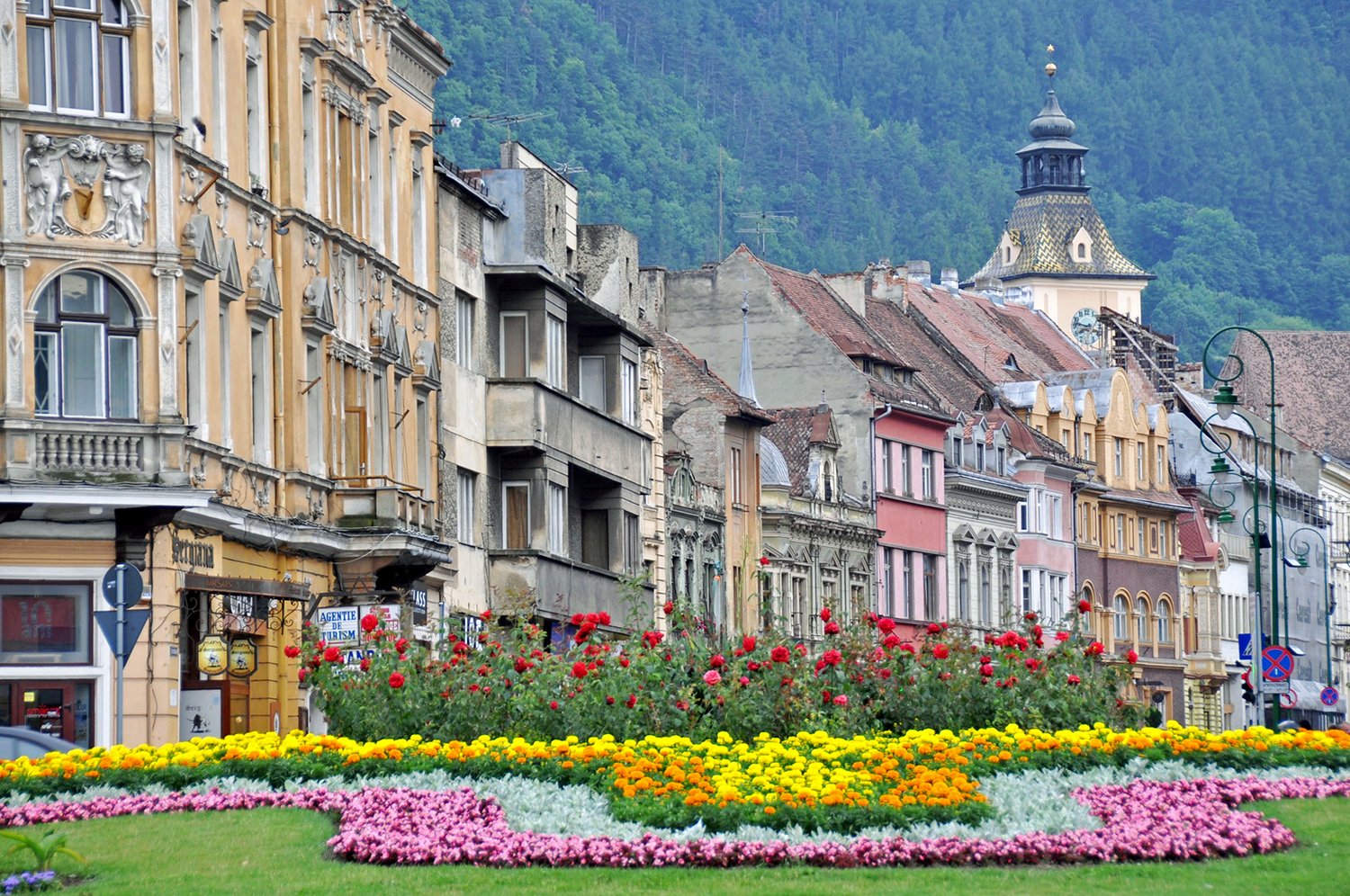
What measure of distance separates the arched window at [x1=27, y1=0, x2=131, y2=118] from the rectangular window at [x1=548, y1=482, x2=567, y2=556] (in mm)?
21106

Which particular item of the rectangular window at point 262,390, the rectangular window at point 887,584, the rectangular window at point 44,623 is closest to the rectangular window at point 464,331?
the rectangular window at point 262,390

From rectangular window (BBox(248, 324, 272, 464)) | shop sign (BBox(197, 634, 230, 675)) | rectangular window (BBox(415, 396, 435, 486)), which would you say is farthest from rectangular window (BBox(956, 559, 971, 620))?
shop sign (BBox(197, 634, 230, 675))

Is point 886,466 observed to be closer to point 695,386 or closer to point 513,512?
point 695,386

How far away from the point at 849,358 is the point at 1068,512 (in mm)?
18863

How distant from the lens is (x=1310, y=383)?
162250mm

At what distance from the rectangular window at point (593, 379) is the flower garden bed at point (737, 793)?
35.8 meters

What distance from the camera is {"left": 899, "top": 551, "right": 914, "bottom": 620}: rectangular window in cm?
8975

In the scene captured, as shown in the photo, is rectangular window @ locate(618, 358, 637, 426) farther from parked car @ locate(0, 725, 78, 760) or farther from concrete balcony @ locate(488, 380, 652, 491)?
parked car @ locate(0, 725, 78, 760)

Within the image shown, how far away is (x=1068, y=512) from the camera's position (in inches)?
4092

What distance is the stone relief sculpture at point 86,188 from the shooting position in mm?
37219

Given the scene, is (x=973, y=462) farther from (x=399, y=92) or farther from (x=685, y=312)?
(x=399, y=92)

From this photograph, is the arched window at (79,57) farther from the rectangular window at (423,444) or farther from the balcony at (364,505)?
the rectangular window at (423,444)

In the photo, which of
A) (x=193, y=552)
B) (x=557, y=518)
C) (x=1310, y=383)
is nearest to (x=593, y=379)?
(x=557, y=518)

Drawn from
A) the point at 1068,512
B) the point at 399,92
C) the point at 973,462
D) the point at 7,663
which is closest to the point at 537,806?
the point at 7,663
